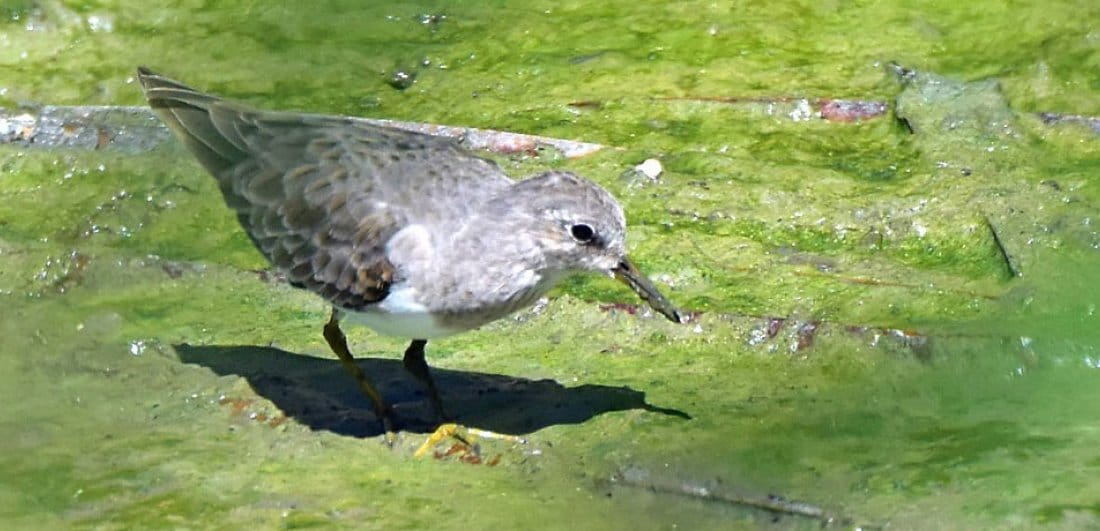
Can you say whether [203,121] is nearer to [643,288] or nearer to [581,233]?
[581,233]

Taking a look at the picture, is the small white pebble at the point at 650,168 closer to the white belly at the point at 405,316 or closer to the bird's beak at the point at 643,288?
the bird's beak at the point at 643,288

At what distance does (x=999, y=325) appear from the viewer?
6082mm

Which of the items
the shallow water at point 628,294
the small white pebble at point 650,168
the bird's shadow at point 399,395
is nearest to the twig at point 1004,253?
the shallow water at point 628,294

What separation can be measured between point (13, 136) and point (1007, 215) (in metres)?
4.91

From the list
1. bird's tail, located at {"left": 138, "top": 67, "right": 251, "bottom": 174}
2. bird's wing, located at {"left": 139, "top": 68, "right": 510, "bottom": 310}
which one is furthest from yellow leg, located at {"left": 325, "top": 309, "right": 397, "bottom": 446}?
bird's tail, located at {"left": 138, "top": 67, "right": 251, "bottom": 174}

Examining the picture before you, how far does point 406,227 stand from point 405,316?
1.14ft

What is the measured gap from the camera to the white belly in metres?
5.80

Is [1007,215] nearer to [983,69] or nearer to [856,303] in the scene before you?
[856,303]

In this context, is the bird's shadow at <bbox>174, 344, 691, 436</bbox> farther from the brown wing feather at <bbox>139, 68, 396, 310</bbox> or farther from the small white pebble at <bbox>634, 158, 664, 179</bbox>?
the small white pebble at <bbox>634, 158, 664, 179</bbox>

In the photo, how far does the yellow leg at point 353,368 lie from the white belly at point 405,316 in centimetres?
32

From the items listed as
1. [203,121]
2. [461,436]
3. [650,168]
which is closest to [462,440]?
[461,436]

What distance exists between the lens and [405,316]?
582 centimetres

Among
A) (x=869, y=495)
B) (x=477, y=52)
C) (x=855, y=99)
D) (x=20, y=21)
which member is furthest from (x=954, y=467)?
(x=20, y=21)

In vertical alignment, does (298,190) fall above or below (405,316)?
above
